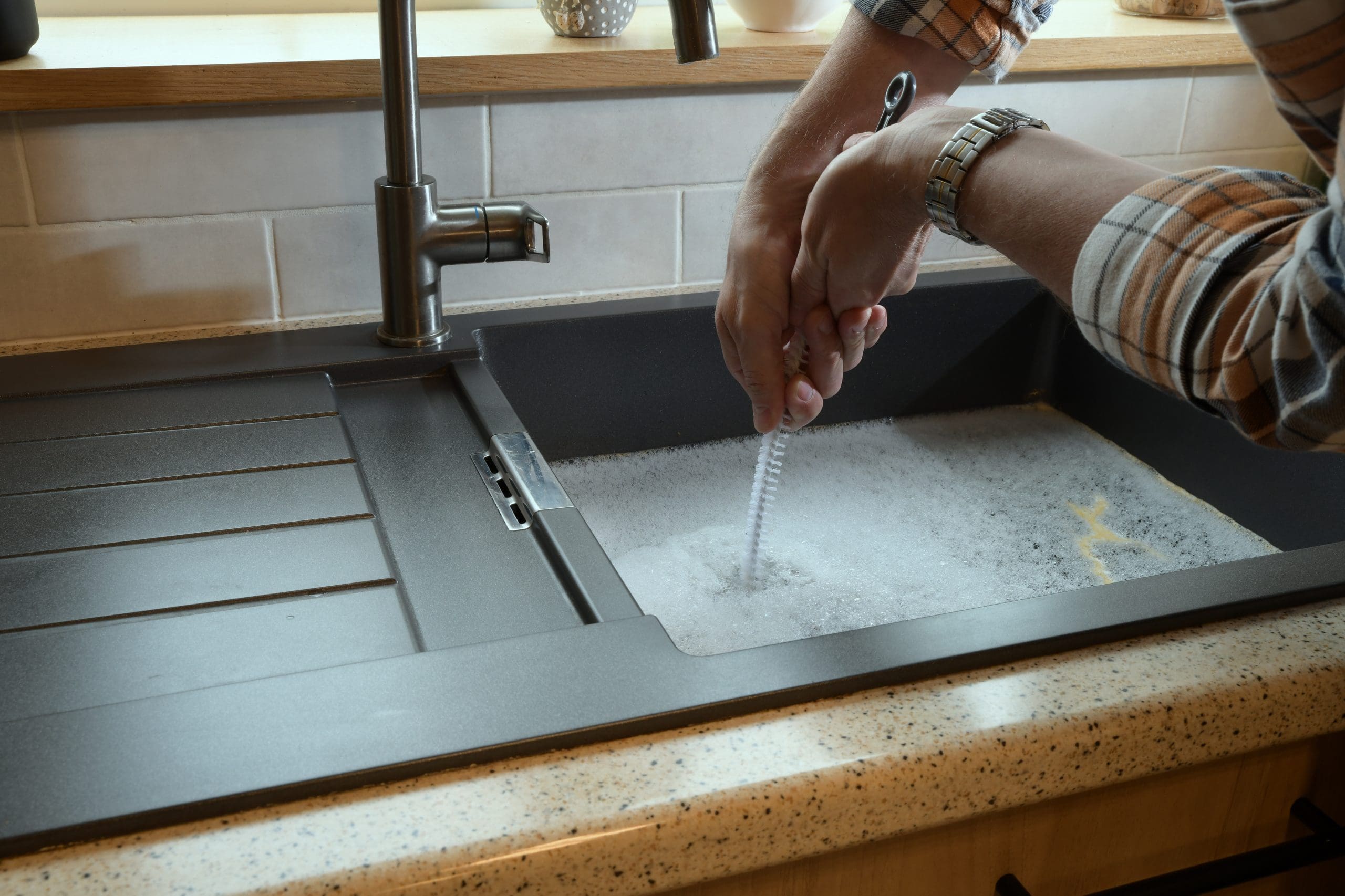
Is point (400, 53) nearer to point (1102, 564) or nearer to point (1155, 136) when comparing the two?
point (1102, 564)

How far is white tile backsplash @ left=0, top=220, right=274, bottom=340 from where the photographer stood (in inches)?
36.5

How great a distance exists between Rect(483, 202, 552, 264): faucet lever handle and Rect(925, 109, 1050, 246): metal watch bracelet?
1.26ft

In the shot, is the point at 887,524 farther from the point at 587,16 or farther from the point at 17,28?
the point at 17,28

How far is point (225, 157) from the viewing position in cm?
95

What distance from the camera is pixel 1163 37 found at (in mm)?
1187

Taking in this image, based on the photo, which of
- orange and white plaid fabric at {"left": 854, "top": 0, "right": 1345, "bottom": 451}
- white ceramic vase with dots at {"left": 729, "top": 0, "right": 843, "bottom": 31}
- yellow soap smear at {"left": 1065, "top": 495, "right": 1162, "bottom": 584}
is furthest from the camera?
white ceramic vase with dots at {"left": 729, "top": 0, "right": 843, "bottom": 31}

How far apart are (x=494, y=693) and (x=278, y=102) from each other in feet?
2.05

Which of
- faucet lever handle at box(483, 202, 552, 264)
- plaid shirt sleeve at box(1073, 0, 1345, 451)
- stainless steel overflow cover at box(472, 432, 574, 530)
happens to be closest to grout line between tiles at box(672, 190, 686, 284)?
faucet lever handle at box(483, 202, 552, 264)

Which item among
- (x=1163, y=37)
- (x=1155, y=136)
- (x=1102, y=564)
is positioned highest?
(x=1163, y=37)

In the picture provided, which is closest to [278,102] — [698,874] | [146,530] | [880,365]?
[146,530]

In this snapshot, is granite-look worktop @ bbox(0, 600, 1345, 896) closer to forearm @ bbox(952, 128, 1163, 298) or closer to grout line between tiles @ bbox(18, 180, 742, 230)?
forearm @ bbox(952, 128, 1163, 298)

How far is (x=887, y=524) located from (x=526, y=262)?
40 cm

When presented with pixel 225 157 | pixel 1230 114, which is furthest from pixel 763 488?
pixel 1230 114

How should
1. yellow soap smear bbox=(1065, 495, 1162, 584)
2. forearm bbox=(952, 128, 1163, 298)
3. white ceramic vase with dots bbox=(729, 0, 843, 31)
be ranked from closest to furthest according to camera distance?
forearm bbox=(952, 128, 1163, 298), yellow soap smear bbox=(1065, 495, 1162, 584), white ceramic vase with dots bbox=(729, 0, 843, 31)
